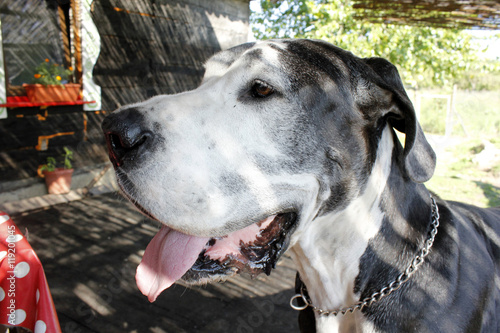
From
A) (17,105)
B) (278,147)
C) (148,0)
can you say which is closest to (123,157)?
(278,147)

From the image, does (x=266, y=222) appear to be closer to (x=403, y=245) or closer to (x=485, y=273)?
(x=403, y=245)

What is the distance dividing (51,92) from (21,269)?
390cm

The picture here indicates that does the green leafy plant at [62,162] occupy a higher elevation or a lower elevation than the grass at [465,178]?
higher

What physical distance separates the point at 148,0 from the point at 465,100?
12.9 metres

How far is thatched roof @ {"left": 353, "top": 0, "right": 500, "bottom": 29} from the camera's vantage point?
16.7ft

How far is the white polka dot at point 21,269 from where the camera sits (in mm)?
1668

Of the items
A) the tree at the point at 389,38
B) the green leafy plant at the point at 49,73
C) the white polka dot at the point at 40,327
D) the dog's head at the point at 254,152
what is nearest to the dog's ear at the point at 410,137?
the dog's head at the point at 254,152

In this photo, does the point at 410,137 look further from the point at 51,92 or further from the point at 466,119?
the point at 466,119

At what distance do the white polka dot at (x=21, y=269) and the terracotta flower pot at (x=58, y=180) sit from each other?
384 centimetres

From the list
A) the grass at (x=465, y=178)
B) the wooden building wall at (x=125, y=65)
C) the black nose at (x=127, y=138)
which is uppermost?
the black nose at (x=127, y=138)

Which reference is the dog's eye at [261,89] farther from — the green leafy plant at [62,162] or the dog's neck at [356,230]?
the green leafy plant at [62,162]

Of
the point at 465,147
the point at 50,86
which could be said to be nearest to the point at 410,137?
the point at 50,86

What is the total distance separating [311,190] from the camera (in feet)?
4.85

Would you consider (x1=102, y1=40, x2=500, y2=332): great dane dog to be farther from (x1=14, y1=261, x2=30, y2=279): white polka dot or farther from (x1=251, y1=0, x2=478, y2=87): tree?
(x1=251, y1=0, x2=478, y2=87): tree
